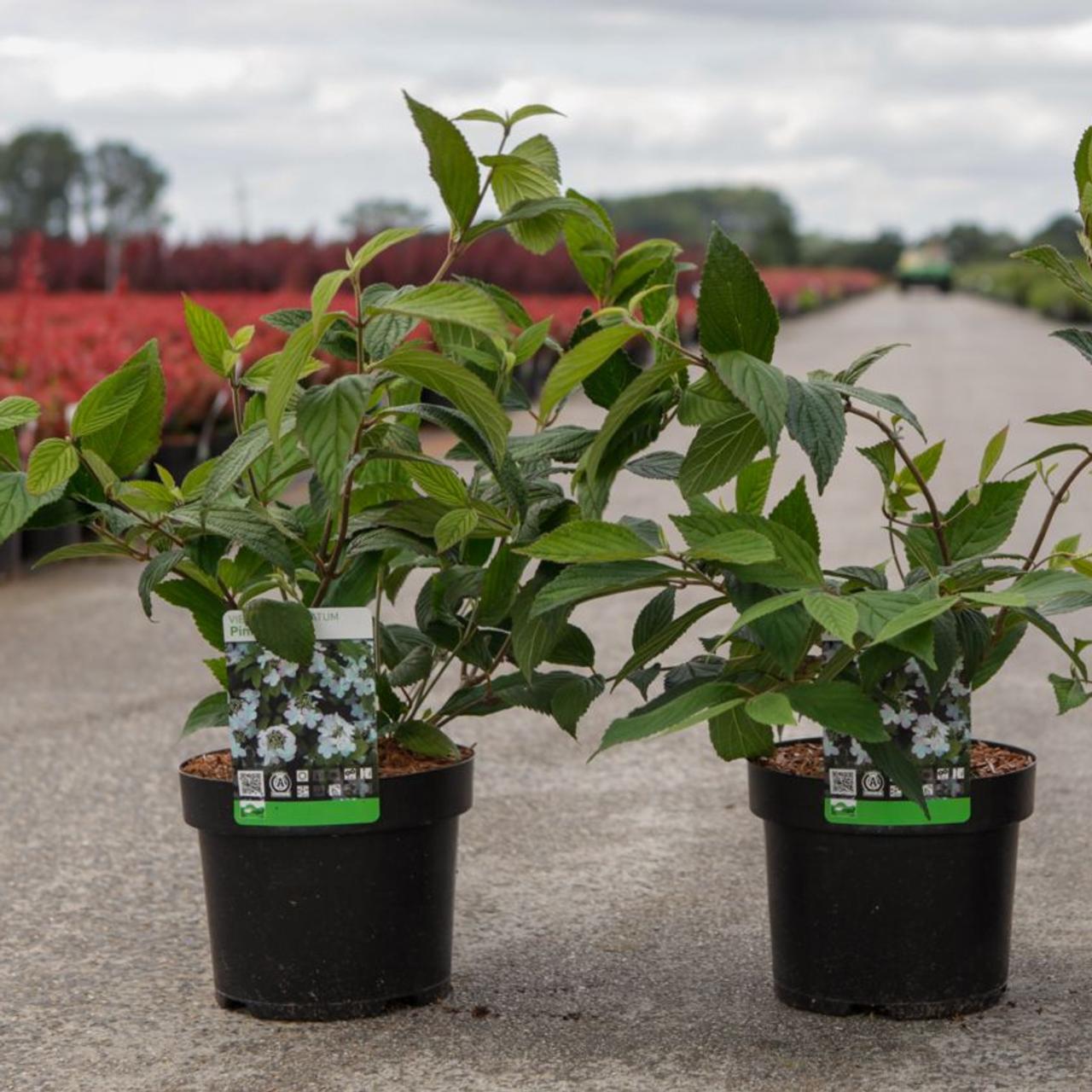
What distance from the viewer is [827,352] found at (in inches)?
861

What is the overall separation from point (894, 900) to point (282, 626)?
0.90 meters

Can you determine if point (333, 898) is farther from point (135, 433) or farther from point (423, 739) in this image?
point (135, 433)

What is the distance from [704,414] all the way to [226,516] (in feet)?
2.12

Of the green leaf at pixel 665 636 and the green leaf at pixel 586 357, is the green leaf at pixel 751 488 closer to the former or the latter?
the green leaf at pixel 665 636

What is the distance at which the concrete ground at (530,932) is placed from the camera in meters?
2.55

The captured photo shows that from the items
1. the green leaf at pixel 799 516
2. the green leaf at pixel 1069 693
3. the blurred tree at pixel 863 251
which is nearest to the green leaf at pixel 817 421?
the green leaf at pixel 799 516

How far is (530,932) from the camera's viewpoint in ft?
10.5

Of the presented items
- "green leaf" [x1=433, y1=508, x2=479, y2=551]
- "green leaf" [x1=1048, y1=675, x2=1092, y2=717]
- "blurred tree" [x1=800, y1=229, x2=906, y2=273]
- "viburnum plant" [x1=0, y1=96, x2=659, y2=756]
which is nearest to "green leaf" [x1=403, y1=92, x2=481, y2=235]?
"viburnum plant" [x1=0, y1=96, x2=659, y2=756]

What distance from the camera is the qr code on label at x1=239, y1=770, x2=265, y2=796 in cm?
257

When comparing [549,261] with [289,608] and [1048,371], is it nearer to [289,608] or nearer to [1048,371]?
[1048,371]

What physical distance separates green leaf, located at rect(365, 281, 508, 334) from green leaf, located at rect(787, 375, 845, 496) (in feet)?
1.19

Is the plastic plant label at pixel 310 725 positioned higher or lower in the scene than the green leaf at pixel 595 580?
lower

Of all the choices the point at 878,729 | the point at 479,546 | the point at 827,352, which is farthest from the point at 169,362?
the point at 827,352

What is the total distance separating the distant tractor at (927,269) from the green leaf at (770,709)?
57325 mm
